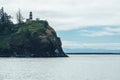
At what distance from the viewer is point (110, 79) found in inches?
3733

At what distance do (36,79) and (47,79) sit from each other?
8.45 ft

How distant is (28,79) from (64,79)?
27.8 feet

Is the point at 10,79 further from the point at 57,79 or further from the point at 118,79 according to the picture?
the point at 118,79

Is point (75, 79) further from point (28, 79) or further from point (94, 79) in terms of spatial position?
point (28, 79)

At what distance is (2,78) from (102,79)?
23073 mm

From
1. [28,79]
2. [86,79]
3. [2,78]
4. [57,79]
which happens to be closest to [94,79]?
[86,79]

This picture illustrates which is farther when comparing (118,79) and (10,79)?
(118,79)

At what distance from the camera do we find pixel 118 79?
95438 millimetres

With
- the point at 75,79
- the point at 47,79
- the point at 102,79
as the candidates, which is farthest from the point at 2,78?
the point at 102,79

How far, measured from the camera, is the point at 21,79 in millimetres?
90375

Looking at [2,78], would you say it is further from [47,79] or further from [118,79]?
[118,79]

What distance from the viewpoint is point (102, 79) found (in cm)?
9381

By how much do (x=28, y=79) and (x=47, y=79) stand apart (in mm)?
4442

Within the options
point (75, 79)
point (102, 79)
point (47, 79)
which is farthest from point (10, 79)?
point (102, 79)
